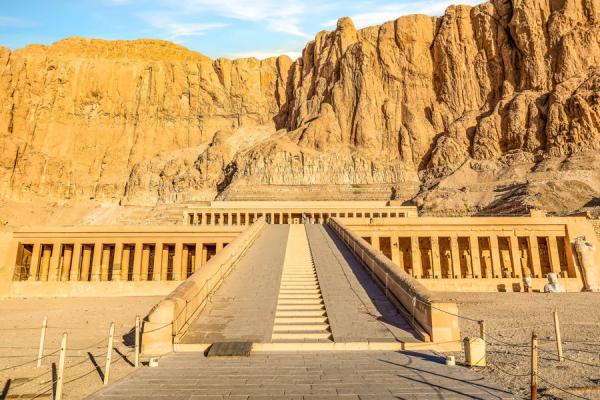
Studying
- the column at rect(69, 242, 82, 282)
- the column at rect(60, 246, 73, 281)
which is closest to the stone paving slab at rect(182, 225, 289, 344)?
the column at rect(69, 242, 82, 282)

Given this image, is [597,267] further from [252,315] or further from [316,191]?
[316,191]

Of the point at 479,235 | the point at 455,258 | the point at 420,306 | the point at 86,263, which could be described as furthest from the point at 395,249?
the point at 86,263

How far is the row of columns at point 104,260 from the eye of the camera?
26.9 meters

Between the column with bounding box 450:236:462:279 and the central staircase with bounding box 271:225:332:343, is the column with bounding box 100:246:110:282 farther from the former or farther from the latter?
the column with bounding box 450:236:462:279

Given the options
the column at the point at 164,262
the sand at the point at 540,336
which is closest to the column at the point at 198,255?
the column at the point at 164,262

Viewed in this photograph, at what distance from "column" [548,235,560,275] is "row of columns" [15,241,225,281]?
892 inches

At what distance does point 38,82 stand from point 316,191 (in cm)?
7310

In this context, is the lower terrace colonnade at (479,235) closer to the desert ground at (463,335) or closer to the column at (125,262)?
the desert ground at (463,335)

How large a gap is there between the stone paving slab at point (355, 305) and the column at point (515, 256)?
14.7m

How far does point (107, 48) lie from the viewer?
119 meters

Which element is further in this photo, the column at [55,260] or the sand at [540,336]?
the column at [55,260]

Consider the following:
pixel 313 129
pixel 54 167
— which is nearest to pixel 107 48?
pixel 54 167

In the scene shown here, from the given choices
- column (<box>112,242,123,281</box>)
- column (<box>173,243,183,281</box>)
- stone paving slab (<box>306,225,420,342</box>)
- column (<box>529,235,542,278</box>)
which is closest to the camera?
stone paving slab (<box>306,225,420,342</box>)

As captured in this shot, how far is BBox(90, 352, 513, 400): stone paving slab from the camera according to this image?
6.04 metres
